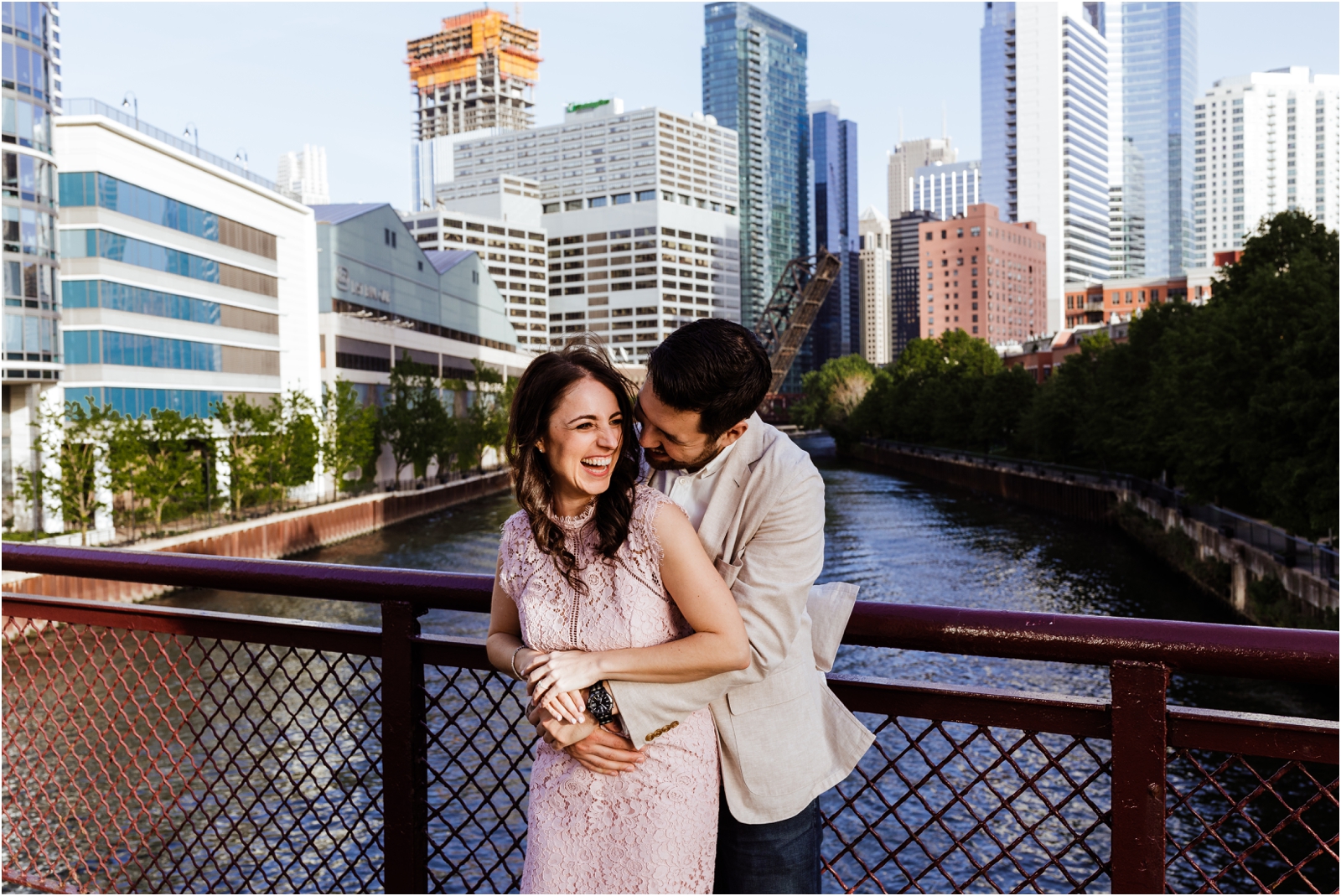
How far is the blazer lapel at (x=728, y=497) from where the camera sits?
1.88m

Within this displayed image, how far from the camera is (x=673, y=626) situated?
6.19 ft

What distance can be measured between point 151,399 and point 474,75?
5474 inches

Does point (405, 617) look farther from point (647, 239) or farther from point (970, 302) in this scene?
point (970, 302)

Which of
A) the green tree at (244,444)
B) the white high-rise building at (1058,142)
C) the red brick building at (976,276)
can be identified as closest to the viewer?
the green tree at (244,444)

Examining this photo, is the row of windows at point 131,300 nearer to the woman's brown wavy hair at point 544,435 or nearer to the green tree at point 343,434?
the green tree at point 343,434

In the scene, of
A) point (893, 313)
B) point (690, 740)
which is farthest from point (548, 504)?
point (893, 313)

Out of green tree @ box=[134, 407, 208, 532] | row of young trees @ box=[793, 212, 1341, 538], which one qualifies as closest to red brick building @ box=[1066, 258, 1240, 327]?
row of young trees @ box=[793, 212, 1341, 538]

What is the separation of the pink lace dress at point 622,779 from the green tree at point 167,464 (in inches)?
1157

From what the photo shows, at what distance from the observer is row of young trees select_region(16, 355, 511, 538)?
27984mm

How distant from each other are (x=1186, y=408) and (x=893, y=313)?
A: 490 feet

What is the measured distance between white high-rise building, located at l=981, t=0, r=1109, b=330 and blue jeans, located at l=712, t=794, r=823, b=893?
131437 millimetres

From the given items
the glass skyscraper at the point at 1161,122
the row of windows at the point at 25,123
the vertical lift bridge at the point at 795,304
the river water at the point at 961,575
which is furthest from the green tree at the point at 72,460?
the glass skyscraper at the point at 1161,122

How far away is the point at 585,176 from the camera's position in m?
130

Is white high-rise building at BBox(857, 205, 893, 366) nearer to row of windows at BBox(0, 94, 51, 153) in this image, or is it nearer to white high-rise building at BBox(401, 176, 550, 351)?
→ white high-rise building at BBox(401, 176, 550, 351)
